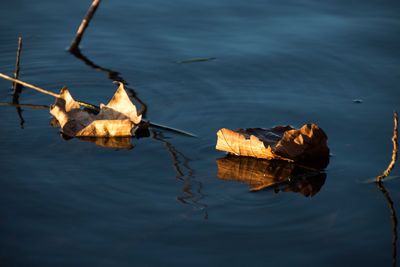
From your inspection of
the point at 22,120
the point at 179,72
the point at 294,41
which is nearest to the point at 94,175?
the point at 22,120

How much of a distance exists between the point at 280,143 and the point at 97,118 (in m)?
0.95

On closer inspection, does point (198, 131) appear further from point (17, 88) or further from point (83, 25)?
point (83, 25)

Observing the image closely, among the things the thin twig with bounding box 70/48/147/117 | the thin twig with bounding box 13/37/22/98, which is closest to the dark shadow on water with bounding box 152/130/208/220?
the thin twig with bounding box 70/48/147/117

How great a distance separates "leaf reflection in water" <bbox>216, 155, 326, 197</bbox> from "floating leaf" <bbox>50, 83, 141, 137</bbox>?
1.71 ft

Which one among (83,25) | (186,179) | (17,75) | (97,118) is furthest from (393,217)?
(83,25)

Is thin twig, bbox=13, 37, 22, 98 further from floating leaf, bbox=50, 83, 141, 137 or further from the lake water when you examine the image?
floating leaf, bbox=50, 83, 141, 137

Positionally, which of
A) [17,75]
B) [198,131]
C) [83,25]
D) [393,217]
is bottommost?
[393,217]

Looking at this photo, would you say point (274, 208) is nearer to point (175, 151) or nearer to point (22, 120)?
point (175, 151)

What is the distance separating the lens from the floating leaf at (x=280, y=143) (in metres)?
3.30

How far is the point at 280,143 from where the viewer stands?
3301mm

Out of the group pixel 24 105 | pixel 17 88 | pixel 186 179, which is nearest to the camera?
pixel 186 179

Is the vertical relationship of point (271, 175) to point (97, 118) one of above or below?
below

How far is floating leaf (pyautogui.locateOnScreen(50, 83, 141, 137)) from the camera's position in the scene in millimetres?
3543

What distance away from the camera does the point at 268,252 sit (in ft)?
8.94
